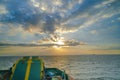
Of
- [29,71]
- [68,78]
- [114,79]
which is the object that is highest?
[29,71]

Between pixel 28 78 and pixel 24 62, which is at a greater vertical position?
pixel 24 62

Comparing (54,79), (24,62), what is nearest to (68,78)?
(54,79)

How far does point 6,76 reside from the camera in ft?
64.7

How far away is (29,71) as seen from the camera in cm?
1471

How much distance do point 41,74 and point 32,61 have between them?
2.16 metres

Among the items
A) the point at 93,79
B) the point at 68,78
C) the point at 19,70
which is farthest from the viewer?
the point at 93,79

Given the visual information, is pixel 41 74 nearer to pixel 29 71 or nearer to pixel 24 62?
pixel 29 71

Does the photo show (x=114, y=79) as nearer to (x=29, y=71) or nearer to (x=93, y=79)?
(x=93, y=79)

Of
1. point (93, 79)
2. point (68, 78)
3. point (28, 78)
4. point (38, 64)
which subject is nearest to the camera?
point (28, 78)

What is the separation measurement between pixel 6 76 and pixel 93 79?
40353 mm

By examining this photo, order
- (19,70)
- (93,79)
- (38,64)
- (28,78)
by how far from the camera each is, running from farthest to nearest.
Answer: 1. (93,79)
2. (38,64)
3. (19,70)
4. (28,78)

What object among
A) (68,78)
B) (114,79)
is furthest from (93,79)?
(68,78)

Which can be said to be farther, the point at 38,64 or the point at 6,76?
the point at 6,76

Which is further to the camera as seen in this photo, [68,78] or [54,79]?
[68,78]
